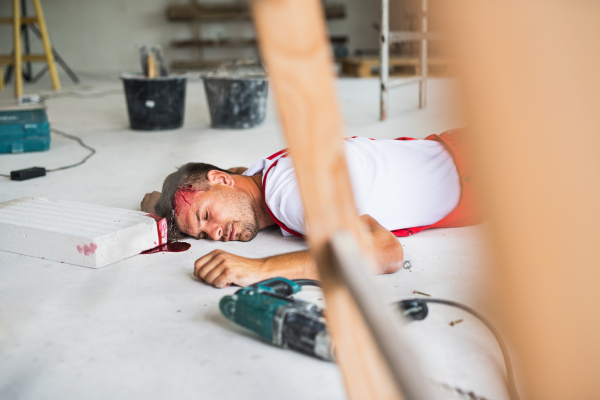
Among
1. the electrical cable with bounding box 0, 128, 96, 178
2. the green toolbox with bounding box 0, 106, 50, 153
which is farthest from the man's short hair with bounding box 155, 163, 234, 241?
the green toolbox with bounding box 0, 106, 50, 153

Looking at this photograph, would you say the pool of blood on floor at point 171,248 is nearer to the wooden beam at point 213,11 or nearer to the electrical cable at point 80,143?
the electrical cable at point 80,143

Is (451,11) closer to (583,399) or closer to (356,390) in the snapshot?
(583,399)

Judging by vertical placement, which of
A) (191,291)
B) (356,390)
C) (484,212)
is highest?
(484,212)

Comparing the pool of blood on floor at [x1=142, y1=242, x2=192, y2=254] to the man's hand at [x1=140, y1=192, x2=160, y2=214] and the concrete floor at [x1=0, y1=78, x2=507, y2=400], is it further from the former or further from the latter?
the man's hand at [x1=140, y1=192, x2=160, y2=214]

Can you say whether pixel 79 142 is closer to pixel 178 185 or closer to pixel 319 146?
pixel 178 185

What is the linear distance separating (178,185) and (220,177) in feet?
0.42

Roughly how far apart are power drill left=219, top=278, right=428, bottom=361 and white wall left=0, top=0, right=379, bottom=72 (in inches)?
297

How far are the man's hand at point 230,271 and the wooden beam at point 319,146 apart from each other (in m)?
0.71

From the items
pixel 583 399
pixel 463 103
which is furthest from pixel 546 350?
pixel 463 103

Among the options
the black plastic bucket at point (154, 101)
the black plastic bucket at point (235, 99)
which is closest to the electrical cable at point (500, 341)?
the black plastic bucket at point (235, 99)

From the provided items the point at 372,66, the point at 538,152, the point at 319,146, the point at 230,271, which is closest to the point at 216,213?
the point at 230,271

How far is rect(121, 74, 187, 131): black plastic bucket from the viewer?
11.5ft

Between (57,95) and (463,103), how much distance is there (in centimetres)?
595

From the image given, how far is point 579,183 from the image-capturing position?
0.33 m
